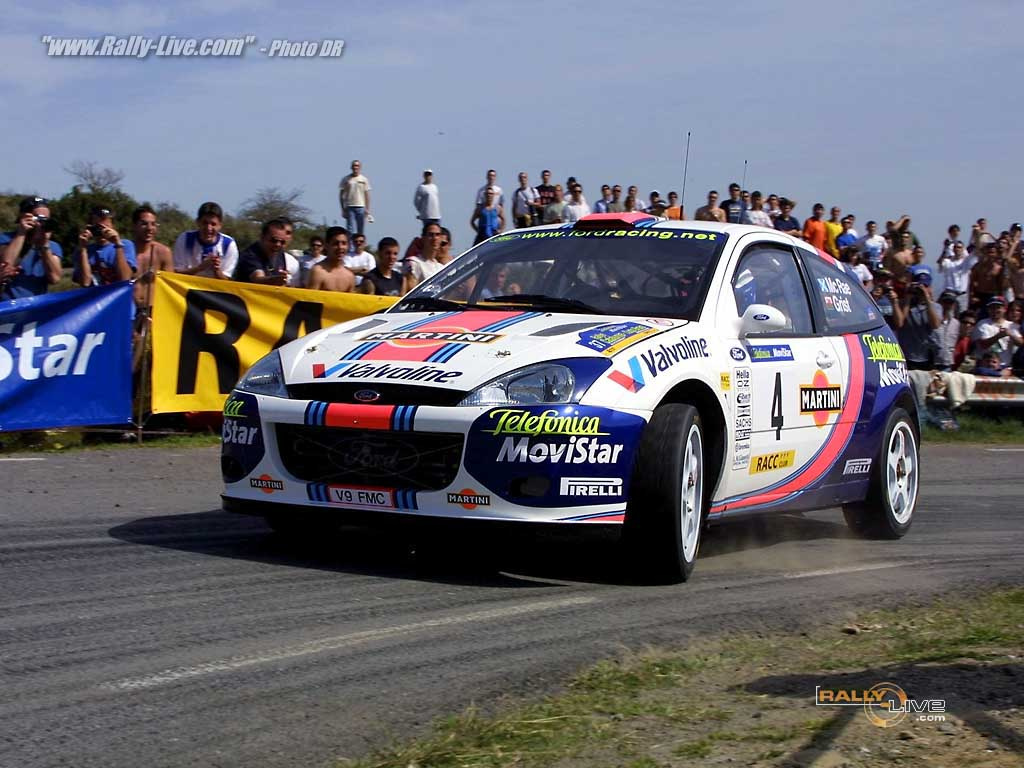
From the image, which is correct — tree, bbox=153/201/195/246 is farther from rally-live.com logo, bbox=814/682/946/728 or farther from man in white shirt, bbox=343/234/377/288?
rally-live.com logo, bbox=814/682/946/728

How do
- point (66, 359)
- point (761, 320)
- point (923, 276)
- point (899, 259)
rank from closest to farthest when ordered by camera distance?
point (761, 320) → point (66, 359) → point (923, 276) → point (899, 259)

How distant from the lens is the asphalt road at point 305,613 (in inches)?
151

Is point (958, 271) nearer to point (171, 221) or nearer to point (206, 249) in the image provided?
point (206, 249)

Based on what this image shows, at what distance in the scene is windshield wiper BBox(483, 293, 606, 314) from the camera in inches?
260

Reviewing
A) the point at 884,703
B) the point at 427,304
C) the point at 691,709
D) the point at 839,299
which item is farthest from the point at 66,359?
the point at 884,703

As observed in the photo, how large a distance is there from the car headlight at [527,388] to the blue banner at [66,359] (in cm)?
551

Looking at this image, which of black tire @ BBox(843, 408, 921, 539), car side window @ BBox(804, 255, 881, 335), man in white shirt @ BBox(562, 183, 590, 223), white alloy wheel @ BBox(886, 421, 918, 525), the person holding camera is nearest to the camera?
car side window @ BBox(804, 255, 881, 335)

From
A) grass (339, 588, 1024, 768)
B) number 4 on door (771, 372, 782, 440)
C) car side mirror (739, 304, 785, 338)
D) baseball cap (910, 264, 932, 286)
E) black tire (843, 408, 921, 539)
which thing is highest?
baseball cap (910, 264, 932, 286)

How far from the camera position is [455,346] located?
236 inches

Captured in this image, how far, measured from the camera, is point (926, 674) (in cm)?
434

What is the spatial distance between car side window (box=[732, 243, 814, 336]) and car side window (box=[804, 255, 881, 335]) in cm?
19

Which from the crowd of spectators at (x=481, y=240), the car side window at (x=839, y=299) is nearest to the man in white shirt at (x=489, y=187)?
the crowd of spectators at (x=481, y=240)

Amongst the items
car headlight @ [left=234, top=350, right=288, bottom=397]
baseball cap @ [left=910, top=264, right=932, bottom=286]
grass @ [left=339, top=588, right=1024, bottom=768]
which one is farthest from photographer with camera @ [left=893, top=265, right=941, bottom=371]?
car headlight @ [left=234, top=350, right=288, bottom=397]

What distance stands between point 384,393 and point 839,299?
3402mm
